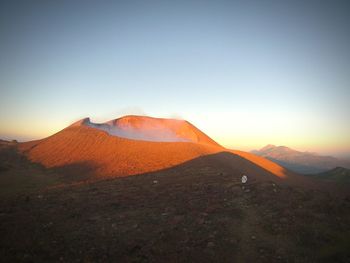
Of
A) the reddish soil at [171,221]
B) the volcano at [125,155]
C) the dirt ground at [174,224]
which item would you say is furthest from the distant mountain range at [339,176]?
the dirt ground at [174,224]

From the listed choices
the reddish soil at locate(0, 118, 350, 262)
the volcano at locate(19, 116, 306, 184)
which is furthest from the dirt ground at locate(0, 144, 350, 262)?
the volcano at locate(19, 116, 306, 184)

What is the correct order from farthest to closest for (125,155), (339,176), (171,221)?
(339,176), (125,155), (171,221)

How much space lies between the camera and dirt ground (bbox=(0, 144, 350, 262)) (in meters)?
7.01

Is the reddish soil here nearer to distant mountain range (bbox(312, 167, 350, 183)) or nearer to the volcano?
the volcano

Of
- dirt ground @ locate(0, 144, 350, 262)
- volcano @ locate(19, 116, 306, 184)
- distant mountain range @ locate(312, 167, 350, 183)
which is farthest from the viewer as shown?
distant mountain range @ locate(312, 167, 350, 183)

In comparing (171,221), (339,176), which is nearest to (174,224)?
(171,221)

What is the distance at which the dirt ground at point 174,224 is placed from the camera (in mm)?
7008

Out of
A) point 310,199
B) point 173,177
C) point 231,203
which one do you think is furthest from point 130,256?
point 173,177

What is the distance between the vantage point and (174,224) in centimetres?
926

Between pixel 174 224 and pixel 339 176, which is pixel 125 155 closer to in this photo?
pixel 174 224

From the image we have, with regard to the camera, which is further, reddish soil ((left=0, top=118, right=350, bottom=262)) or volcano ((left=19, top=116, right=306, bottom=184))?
volcano ((left=19, top=116, right=306, bottom=184))

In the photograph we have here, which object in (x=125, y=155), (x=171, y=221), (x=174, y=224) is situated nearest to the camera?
(x=174, y=224)

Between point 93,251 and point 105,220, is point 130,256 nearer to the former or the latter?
point 93,251

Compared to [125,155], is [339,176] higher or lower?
lower
